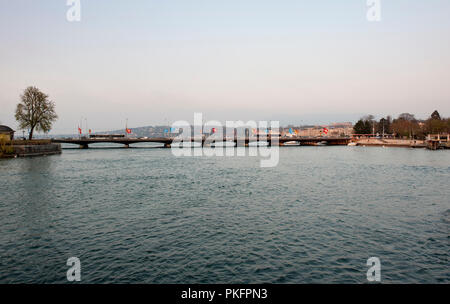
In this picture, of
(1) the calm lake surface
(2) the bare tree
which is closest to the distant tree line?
(1) the calm lake surface

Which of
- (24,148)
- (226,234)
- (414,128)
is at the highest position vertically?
(414,128)

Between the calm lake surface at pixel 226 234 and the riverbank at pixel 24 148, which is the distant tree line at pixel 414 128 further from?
the riverbank at pixel 24 148

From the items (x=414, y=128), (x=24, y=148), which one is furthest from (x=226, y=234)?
(x=414, y=128)

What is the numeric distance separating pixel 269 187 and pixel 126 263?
23.4 metres

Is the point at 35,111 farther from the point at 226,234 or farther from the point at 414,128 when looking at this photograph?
the point at 414,128

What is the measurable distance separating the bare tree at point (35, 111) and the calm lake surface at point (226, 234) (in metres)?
64.5

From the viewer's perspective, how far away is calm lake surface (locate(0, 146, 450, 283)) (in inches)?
518

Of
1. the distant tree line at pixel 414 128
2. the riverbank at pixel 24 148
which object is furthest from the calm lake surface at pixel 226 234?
the distant tree line at pixel 414 128

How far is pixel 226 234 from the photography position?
18.2 metres

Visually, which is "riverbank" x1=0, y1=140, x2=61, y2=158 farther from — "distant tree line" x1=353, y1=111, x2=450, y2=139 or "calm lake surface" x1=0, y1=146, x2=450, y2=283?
"distant tree line" x1=353, y1=111, x2=450, y2=139

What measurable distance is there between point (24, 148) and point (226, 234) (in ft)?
260

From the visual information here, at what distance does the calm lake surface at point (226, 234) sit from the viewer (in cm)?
1316
